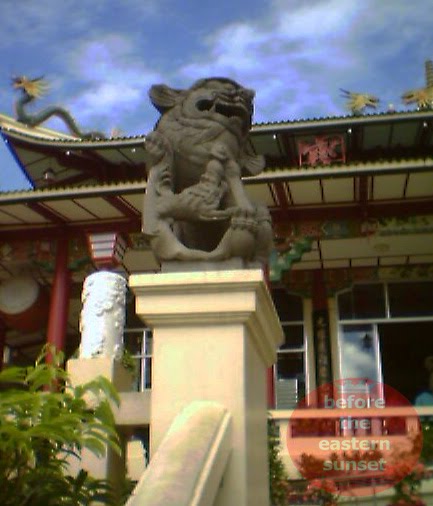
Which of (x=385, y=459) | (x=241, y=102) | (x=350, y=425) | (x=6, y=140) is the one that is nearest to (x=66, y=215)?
(x=6, y=140)

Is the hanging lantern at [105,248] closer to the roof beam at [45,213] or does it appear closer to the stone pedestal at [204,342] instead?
the roof beam at [45,213]

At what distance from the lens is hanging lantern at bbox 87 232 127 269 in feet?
37.3

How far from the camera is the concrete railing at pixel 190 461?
218 centimetres

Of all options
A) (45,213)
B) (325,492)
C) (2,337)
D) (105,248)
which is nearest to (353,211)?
(105,248)

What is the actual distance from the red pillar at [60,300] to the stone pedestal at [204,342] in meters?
8.34

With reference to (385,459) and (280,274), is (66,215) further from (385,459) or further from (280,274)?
(385,459)

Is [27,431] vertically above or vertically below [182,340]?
below

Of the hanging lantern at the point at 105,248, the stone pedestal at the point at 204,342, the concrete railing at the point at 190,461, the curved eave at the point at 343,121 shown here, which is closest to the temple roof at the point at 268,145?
the curved eave at the point at 343,121

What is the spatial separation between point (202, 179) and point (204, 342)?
0.83 meters

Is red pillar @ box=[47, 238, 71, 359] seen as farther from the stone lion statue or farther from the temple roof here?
the stone lion statue

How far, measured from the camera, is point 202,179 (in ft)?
11.2

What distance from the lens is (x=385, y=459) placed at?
23.4ft

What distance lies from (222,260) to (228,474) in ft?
3.02

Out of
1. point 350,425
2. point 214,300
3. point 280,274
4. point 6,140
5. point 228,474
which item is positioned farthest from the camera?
point 6,140
